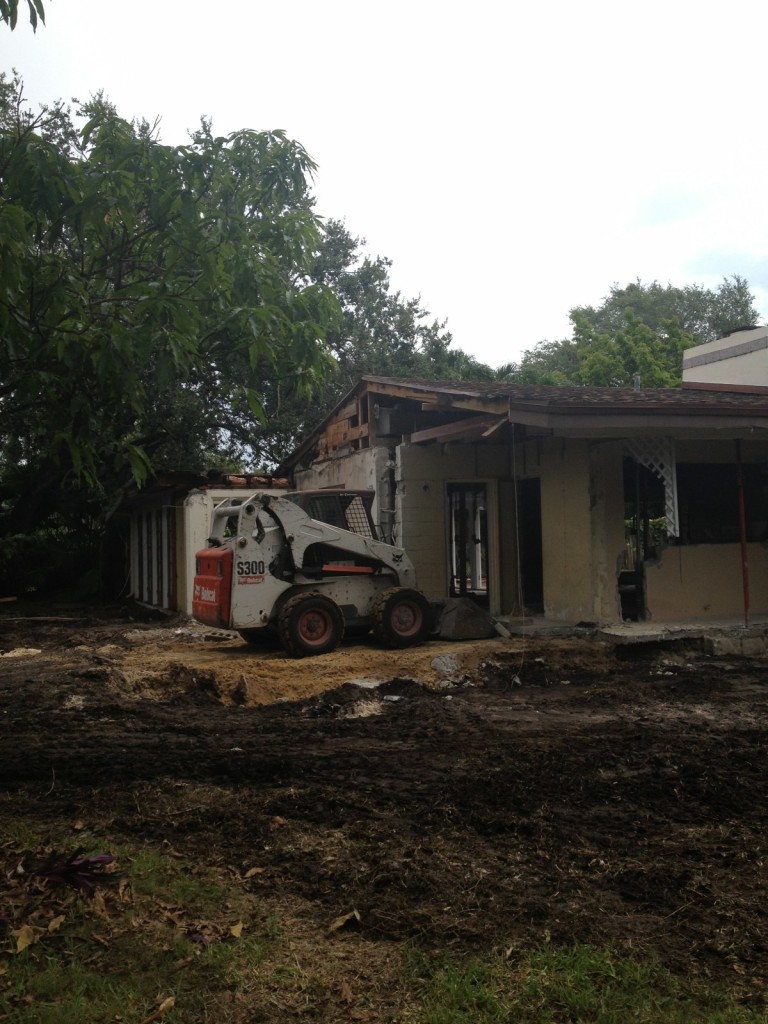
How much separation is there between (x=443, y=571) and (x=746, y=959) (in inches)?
418

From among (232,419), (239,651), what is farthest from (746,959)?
(232,419)

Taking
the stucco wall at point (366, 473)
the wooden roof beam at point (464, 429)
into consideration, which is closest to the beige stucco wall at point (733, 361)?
the stucco wall at point (366, 473)

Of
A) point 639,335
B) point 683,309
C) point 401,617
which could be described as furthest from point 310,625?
point 683,309

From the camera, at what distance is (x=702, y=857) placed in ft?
15.9

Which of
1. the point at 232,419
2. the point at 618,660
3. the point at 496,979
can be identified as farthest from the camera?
the point at 232,419

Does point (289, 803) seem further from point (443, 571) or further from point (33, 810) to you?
point (443, 571)

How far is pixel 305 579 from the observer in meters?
11.5

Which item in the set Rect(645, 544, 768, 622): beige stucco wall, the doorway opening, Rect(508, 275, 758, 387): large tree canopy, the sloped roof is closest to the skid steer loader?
the sloped roof

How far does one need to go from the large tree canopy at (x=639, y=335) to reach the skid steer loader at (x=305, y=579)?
784 inches

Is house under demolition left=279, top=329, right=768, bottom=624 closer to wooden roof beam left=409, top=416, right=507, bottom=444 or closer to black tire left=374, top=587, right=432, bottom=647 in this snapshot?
wooden roof beam left=409, top=416, right=507, bottom=444

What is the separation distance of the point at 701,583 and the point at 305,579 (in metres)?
5.51

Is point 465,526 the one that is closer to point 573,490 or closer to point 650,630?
point 573,490

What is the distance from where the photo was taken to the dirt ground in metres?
4.25

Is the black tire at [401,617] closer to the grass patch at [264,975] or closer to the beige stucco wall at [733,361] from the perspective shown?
the grass patch at [264,975]
